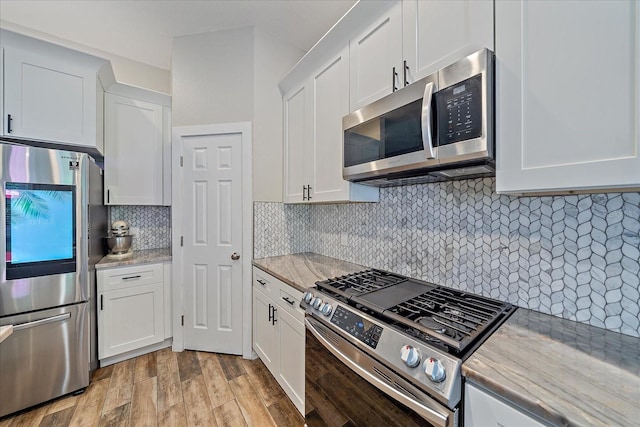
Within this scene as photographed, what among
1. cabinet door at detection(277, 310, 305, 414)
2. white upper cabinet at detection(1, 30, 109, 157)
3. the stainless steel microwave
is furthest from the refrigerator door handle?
the stainless steel microwave

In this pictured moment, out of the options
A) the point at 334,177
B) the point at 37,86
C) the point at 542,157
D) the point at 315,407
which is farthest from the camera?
the point at 37,86

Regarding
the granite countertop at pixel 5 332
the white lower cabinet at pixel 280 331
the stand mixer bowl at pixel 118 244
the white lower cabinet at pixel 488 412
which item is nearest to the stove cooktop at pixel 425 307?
the white lower cabinet at pixel 488 412

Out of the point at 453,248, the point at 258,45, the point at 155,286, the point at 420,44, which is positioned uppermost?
the point at 258,45

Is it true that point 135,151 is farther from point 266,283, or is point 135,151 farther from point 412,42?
point 412,42

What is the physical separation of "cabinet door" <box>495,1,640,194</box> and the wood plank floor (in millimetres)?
1910

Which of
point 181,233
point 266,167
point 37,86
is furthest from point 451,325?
point 37,86

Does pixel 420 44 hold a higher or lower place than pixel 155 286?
higher

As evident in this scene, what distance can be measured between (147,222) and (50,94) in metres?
1.37

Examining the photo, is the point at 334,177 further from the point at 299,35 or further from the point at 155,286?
the point at 155,286

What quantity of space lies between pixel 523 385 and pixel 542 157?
0.67 m

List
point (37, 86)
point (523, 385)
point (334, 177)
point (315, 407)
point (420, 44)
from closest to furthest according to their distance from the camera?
point (523, 385) → point (420, 44) → point (315, 407) → point (334, 177) → point (37, 86)

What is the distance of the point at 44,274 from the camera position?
175 cm

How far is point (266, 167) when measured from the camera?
8.10 feet

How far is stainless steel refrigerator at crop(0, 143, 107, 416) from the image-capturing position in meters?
1.64
